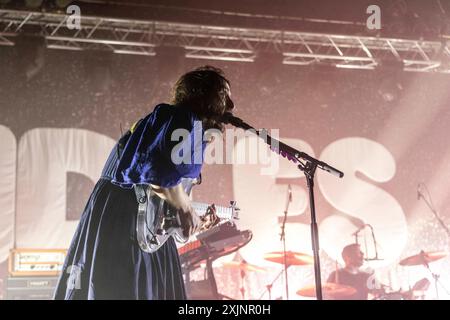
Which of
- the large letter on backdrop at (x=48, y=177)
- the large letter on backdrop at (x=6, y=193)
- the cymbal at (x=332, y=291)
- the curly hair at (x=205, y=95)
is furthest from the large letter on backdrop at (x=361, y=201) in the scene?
the curly hair at (x=205, y=95)

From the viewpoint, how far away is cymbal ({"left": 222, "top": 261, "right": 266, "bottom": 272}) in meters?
3.63

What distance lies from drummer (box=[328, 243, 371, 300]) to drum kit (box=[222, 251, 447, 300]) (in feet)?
0.27

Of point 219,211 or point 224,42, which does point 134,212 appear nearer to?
point 219,211

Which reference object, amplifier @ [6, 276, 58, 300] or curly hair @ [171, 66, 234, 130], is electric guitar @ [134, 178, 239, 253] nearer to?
curly hair @ [171, 66, 234, 130]

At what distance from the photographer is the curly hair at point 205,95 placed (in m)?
1.83

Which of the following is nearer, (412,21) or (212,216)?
(212,216)

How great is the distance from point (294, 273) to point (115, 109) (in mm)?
1741

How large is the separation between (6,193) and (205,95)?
82.6 inches

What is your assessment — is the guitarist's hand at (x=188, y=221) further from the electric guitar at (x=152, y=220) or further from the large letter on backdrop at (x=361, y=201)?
the large letter on backdrop at (x=361, y=201)

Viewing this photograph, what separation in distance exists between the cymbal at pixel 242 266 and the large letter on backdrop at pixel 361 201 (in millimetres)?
600

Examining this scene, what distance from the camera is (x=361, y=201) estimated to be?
13.2 feet
